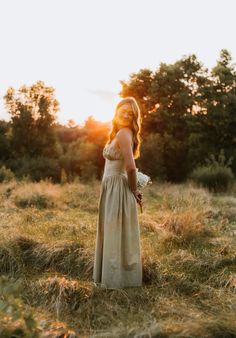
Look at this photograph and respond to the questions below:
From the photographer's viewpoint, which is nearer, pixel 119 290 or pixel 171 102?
pixel 119 290

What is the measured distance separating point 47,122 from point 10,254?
18.3m

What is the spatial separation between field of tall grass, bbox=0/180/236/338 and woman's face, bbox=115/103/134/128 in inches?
64.7

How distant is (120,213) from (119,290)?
758 mm

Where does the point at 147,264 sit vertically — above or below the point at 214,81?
below

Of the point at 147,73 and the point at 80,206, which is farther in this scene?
the point at 147,73

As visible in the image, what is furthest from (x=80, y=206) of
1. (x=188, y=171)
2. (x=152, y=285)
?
(x=188, y=171)

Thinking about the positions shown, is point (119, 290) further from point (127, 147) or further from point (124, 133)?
point (124, 133)

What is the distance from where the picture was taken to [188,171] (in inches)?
807

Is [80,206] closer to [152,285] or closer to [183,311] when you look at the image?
[152,285]

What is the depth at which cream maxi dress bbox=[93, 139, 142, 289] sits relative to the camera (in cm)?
445

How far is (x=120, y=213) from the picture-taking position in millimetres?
4488

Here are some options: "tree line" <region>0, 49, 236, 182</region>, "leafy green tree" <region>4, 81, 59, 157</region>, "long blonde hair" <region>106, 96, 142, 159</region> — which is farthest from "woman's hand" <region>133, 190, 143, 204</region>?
"leafy green tree" <region>4, 81, 59, 157</region>

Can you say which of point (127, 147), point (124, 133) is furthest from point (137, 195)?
point (124, 133)

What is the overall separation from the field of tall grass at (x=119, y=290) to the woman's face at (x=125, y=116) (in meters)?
1.64
